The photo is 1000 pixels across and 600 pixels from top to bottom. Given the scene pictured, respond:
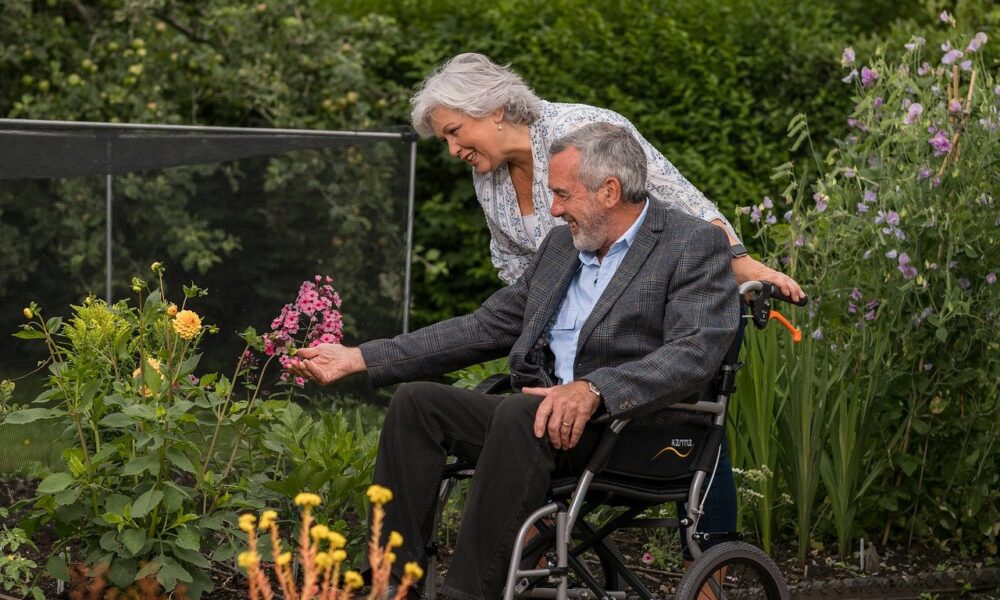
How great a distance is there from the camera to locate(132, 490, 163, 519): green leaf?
306 centimetres

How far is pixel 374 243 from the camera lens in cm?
509

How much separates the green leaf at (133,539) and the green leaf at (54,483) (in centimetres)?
17

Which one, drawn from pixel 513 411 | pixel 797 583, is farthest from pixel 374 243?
pixel 513 411

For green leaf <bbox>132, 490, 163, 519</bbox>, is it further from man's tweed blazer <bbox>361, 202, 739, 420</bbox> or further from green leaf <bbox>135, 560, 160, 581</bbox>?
man's tweed blazer <bbox>361, 202, 739, 420</bbox>

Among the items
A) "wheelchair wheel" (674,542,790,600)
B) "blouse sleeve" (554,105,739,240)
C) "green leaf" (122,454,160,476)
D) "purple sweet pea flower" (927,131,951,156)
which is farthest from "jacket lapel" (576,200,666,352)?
"purple sweet pea flower" (927,131,951,156)

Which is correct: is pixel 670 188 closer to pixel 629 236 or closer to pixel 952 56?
pixel 629 236

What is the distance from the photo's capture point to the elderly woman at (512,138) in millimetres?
3426

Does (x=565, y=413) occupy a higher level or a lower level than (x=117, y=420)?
higher

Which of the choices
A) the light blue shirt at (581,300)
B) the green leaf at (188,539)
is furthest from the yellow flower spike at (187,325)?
the light blue shirt at (581,300)

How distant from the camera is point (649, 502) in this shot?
3037 mm

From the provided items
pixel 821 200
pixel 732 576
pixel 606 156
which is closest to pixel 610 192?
pixel 606 156

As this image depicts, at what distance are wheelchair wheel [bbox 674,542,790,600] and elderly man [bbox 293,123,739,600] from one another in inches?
12.6

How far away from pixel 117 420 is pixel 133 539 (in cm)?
26

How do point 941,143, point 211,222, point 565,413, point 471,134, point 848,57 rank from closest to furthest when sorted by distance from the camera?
point 565,413 < point 471,134 < point 941,143 < point 848,57 < point 211,222
